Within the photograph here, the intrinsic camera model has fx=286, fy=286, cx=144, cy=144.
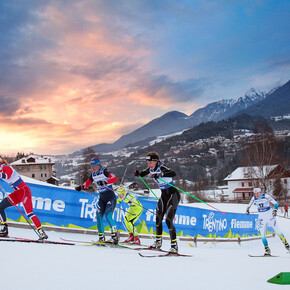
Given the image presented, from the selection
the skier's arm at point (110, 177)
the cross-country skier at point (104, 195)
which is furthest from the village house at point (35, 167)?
the skier's arm at point (110, 177)

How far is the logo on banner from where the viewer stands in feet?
48.8

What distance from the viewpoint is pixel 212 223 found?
50.1 ft

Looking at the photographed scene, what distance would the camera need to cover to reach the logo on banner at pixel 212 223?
48.8 ft

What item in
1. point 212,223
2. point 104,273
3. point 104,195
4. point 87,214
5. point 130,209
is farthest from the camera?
point 212,223

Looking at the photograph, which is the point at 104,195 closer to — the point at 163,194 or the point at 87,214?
the point at 163,194

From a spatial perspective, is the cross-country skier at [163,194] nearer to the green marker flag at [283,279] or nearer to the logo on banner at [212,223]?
the green marker flag at [283,279]

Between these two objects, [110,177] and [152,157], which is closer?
[152,157]

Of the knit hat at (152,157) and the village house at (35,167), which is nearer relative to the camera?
the knit hat at (152,157)

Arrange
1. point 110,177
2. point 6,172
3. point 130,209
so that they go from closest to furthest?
1. point 6,172
2. point 110,177
3. point 130,209

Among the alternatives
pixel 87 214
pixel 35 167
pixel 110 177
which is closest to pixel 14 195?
pixel 110 177

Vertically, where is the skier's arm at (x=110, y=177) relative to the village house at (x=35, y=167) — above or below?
below

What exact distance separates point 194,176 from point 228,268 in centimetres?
13124

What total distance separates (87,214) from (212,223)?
25.2 ft

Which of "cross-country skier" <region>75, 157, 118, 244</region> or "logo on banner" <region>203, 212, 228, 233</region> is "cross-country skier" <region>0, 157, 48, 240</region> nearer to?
"cross-country skier" <region>75, 157, 118, 244</region>
